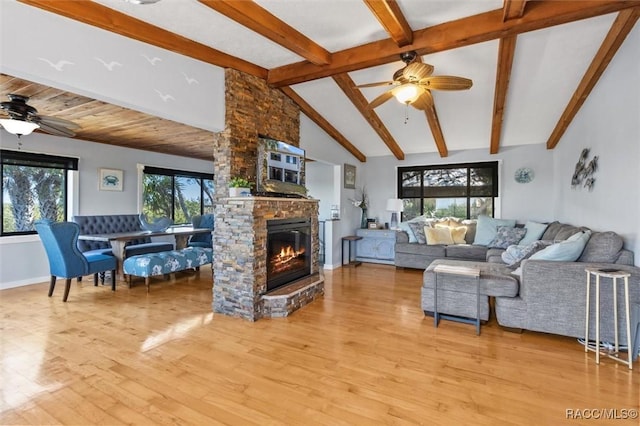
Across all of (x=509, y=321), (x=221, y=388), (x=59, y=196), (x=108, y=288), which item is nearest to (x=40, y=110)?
(x=59, y=196)

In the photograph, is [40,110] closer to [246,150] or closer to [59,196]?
[59,196]

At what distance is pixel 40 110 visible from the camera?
12.7 feet

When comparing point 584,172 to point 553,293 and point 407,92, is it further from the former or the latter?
point 407,92

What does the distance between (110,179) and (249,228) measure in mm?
4217

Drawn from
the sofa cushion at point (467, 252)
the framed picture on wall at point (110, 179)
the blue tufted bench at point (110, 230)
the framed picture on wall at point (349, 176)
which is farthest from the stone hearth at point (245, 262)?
the framed picture on wall at point (110, 179)

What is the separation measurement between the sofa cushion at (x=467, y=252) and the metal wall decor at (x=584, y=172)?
163cm

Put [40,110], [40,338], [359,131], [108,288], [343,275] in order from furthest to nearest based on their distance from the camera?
[359,131]
[343,275]
[108,288]
[40,110]
[40,338]

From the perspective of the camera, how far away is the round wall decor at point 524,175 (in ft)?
19.4

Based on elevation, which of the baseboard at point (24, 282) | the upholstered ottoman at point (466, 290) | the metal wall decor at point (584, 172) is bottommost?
the baseboard at point (24, 282)

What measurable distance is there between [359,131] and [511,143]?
116 inches

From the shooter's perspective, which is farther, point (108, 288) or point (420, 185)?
point (420, 185)

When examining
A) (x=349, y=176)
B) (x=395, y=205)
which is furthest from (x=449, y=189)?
(x=349, y=176)

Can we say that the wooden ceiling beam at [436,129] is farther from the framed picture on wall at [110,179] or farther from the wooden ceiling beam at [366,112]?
the framed picture on wall at [110,179]

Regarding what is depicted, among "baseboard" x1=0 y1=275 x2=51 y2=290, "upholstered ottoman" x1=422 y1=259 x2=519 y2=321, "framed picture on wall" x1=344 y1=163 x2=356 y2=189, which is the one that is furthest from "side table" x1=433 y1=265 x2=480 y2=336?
"baseboard" x1=0 y1=275 x2=51 y2=290
